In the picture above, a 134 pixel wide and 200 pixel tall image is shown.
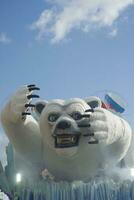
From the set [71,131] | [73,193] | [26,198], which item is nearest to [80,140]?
[71,131]

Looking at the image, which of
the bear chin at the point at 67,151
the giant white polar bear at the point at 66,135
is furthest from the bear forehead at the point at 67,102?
the bear chin at the point at 67,151

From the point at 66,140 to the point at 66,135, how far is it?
0.17 ft

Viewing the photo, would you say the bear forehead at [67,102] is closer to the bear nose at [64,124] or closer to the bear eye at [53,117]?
the bear eye at [53,117]

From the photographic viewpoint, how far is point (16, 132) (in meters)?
3.65

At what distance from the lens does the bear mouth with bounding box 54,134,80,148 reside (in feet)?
11.3

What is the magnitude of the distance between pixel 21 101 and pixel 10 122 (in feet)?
0.81

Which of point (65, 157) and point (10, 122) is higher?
point (10, 122)

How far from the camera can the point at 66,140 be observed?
345cm

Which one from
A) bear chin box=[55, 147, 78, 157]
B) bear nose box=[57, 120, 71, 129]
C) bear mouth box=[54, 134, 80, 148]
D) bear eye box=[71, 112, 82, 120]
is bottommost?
bear chin box=[55, 147, 78, 157]

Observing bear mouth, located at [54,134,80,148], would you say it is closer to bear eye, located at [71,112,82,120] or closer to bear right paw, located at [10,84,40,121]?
bear eye, located at [71,112,82,120]


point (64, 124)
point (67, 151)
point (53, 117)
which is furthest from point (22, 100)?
point (67, 151)

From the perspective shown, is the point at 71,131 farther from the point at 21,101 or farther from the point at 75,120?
the point at 21,101

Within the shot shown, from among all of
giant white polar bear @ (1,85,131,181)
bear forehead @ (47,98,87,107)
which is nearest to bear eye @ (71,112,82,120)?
giant white polar bear @ (1,85,131,181)

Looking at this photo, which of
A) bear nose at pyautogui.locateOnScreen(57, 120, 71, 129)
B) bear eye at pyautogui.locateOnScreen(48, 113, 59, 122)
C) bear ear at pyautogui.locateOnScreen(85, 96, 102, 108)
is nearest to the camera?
bear nose at pyautogui.locateOnScreen(57, 120, 71, 129)
